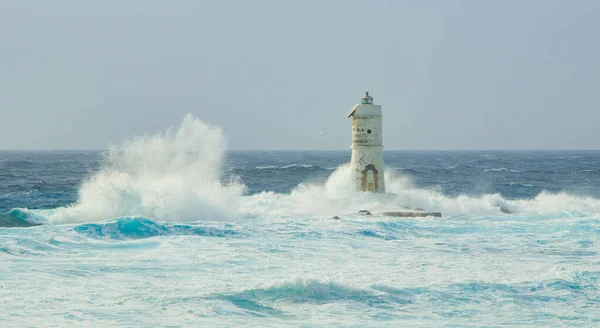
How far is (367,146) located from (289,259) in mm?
9089

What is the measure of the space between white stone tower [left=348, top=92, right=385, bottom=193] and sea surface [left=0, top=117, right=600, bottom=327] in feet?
1.57

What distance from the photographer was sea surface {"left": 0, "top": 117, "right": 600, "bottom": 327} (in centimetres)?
1064

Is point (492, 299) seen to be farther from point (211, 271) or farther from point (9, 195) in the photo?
point (9, 195)

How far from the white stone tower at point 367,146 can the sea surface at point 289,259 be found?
0.48 meters

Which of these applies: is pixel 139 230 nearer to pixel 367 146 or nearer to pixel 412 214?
pixel 412 214

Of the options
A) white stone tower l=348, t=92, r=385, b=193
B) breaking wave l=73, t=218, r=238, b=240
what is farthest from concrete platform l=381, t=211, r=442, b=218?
breaking wave l=73, t=218, r=238, b=240

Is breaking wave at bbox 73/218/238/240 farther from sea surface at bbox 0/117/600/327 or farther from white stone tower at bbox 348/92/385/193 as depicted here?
white stone tower at bbox 348/92/385/193

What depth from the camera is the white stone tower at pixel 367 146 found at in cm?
2320

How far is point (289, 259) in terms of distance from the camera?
579 inches

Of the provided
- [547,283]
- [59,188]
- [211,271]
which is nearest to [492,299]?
[547,283]

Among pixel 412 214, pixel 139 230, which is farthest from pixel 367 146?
pixel 139 230

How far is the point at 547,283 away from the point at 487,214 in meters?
11.3

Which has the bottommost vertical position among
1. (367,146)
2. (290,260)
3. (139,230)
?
(290,260)

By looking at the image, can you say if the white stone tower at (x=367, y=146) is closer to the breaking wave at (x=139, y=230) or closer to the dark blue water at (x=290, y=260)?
the dark blue water at (x=290, y=260)
